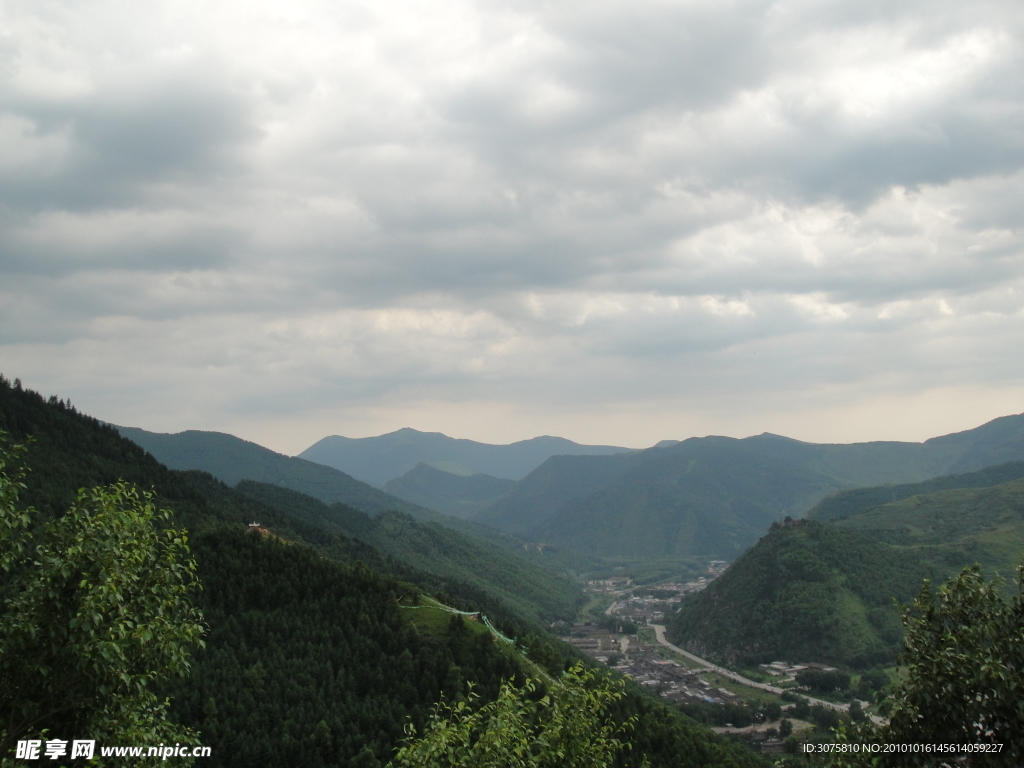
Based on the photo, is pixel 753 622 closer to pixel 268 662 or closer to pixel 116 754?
pixel 268 662

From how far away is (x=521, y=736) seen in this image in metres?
15.8

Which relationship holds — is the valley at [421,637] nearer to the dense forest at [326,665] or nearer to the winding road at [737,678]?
the dense forest at [326,665]

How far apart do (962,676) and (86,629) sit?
18321 millimetres

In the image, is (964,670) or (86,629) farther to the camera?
(964,670)

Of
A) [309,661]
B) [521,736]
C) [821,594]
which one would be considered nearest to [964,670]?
[521,736]

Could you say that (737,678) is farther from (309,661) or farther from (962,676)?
(962,676)

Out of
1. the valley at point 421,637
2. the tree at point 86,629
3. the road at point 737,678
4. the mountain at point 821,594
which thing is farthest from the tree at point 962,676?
the mountain at point 821,594

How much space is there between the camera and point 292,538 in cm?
13488

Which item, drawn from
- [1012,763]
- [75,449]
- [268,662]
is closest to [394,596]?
[268,662]

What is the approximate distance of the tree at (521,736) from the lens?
15172 millimetres

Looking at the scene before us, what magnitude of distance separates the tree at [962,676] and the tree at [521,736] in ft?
21.5

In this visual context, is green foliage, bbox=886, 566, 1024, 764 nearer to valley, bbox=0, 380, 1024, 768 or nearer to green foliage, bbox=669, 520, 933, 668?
valley, bbox=0, 380, 1024, 768

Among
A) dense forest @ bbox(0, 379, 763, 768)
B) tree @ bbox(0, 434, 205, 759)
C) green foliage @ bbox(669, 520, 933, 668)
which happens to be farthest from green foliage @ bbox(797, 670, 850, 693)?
tree @ bbox(0, 434, 205, 759)

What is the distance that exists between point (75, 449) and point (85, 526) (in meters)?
139
